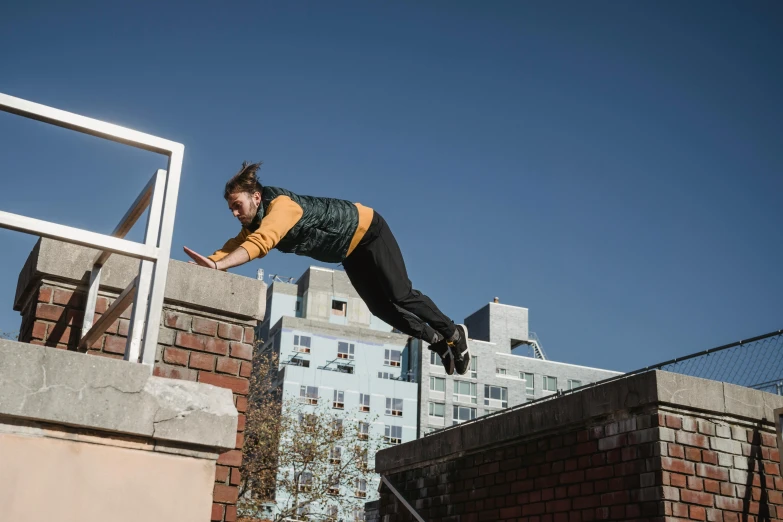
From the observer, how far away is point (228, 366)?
4492 mm

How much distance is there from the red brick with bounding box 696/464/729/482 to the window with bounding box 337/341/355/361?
149 feet

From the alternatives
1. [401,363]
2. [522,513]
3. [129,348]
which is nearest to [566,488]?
[522,513]

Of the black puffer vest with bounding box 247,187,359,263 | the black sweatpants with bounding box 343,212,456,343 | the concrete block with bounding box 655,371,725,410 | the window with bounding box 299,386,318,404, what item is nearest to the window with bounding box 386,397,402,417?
the window with bounding box 299,386,318,404

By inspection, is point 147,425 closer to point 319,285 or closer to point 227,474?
point 227,474

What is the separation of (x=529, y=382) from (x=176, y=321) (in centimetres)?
5266

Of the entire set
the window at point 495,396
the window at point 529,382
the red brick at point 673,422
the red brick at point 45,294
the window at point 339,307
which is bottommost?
the red brick at point 673,422

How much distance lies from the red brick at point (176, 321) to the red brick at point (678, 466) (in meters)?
3.58

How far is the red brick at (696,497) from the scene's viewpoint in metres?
5.88

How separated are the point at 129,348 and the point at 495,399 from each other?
52042mm

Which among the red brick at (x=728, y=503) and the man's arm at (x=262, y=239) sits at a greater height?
the man's arm at (x=262, y=239)

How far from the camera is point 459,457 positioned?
26.3ft

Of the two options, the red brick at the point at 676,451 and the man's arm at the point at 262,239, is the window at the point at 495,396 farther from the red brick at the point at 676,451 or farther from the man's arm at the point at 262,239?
the man's arm at the point at 262,239

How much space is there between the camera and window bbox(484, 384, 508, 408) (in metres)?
53.5

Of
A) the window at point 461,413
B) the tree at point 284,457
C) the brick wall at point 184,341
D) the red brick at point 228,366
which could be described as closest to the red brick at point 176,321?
the brick wall at point 184,341
